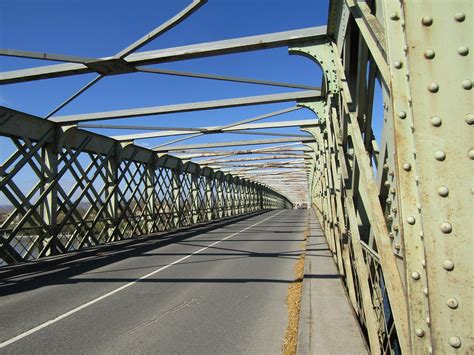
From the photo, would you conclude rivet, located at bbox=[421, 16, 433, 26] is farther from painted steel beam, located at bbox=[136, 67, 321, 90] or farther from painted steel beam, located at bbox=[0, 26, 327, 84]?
painted steel beam, located at bbox=[136, 67, 321, 90]

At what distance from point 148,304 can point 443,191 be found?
6557 millimetres

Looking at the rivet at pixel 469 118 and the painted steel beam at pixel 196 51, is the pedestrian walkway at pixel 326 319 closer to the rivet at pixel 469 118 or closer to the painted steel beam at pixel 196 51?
the rivet at pixel 469 118

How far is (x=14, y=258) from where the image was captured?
12.3 metres

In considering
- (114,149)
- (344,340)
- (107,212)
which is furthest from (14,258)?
(344,340)

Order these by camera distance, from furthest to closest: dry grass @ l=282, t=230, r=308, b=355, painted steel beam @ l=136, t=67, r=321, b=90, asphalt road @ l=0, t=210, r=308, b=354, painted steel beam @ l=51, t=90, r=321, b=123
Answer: painted steel beam @ l=51, t=90, r=321, b=123 → painted steel beam @ l=136, t=67, r=321, b=90 → asphalt road @ l=0, t=210, r=308, b=354 → dry grass @ l=282, t=230, r=308, b=355

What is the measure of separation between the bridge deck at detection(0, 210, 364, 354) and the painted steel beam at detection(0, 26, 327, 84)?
16.7 feet

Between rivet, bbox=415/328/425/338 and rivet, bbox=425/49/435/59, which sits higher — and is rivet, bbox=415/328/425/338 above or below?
below

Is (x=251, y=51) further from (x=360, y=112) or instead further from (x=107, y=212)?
(x=107, y=212)

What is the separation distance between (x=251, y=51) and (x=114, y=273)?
6.70 meters

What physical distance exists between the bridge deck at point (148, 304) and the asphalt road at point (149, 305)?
0.05 ft

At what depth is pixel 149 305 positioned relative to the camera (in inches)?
279

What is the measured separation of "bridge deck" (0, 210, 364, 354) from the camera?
16.9 ft

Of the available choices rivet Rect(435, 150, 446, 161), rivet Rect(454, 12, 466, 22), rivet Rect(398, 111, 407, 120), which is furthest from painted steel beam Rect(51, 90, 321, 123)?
rivet Rect(435, 150, 446, 161)

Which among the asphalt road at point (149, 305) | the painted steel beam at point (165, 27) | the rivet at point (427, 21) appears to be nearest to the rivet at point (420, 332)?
the rivet at point (427, 21)
